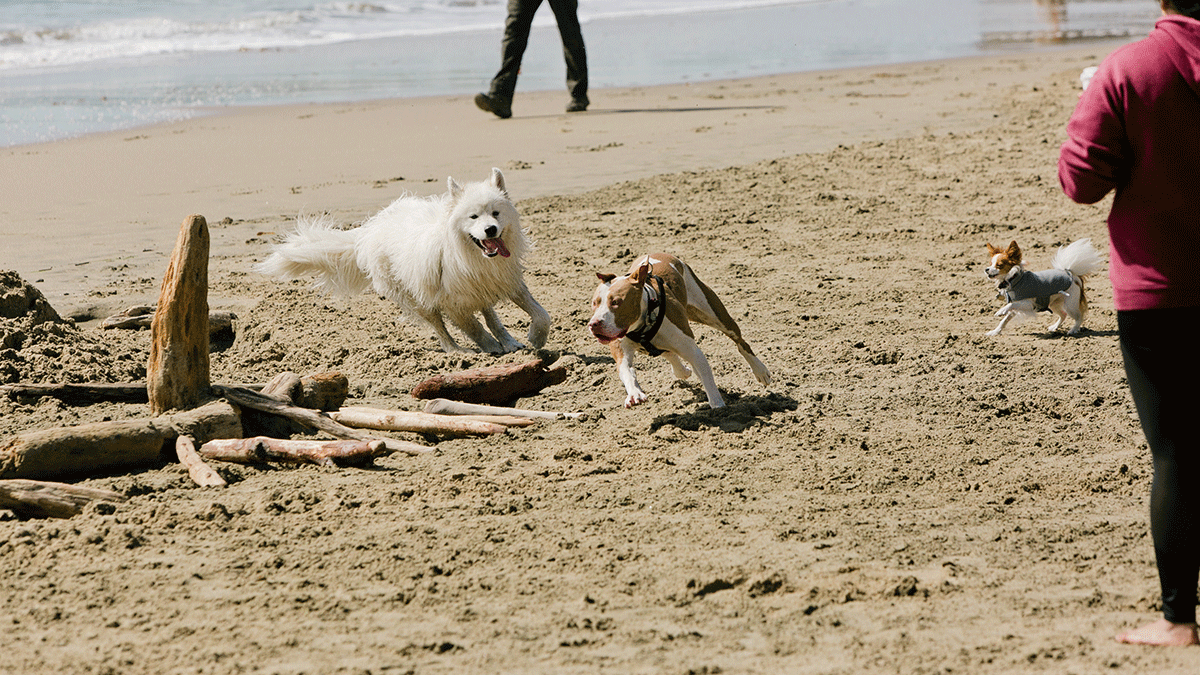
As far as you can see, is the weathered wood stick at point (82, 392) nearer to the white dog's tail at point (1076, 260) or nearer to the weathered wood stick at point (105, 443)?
the weathered wood stick at point (105, 443)

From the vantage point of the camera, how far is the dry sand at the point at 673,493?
3.13 metres

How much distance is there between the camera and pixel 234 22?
28047 mm

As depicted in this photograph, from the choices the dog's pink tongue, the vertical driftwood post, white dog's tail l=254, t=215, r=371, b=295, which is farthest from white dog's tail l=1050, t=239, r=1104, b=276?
the vertical driftwood post

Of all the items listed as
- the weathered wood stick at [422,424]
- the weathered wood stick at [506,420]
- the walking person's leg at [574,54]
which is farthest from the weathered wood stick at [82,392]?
the walking person's leg at [574,54]

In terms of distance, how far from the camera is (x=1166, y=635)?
2.91 m

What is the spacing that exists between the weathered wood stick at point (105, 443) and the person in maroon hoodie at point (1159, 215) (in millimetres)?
3438

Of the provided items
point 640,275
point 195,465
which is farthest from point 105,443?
point 640,275

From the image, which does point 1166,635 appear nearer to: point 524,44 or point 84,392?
point 84,392

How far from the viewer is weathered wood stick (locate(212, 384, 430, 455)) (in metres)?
4.75

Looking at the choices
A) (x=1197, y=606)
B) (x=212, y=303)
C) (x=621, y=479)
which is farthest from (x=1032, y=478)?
(x=212, y=303)

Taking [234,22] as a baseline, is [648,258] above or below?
below

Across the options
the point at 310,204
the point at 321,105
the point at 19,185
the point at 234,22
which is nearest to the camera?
the point at 310,204

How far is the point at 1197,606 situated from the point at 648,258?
2608mm

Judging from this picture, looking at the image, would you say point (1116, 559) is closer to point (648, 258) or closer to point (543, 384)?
point (648, 258)
